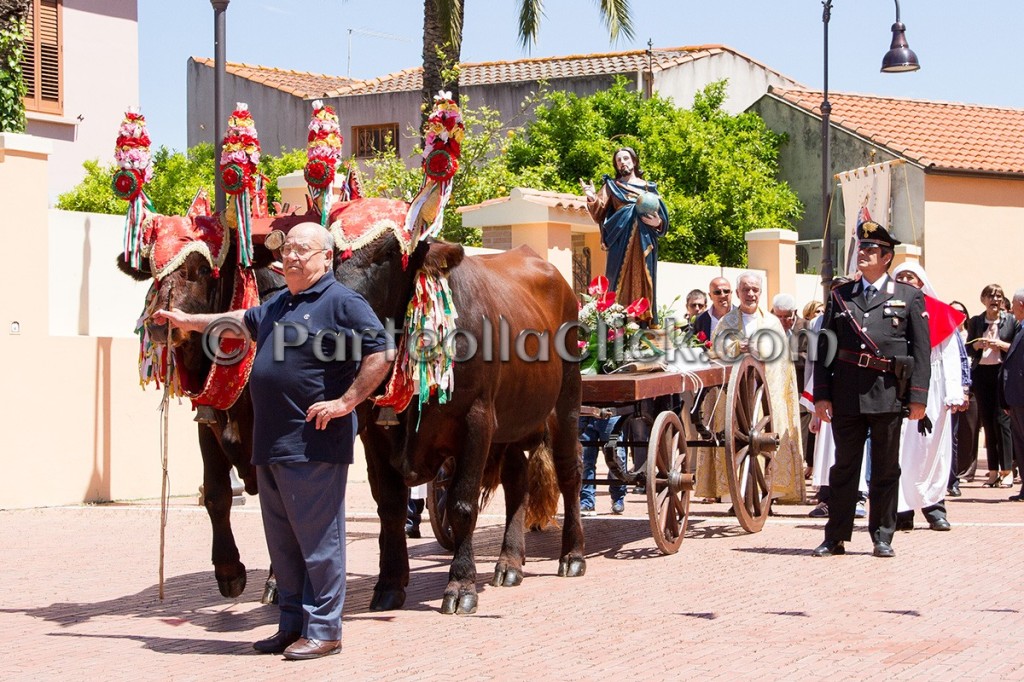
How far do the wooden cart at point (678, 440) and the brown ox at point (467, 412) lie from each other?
669 mm

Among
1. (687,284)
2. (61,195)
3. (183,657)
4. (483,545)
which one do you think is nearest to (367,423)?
(183,657)

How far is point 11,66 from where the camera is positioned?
68.9 ft

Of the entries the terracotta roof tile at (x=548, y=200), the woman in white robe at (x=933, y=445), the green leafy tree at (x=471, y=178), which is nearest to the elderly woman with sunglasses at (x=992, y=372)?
the woman in white robe at (x=933, y=445)

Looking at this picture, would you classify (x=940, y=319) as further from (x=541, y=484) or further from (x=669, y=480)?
(x=541, y=484)

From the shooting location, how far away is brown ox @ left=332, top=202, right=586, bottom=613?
727 centimetres

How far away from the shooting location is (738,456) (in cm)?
1060

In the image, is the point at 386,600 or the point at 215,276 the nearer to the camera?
the point at 215,276

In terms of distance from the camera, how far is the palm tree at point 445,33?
1917 cm

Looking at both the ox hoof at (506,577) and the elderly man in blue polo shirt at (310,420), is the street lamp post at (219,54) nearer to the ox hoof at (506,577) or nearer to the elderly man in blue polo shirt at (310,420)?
the ox hoof at (506,577)

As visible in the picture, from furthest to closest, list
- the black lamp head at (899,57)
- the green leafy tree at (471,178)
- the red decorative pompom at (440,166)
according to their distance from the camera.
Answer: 1. the green leafy tree at (471,178)
2. the black lamp head at (899,57)
3. the red decorative pompom at (440,166)

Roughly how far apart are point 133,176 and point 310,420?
7.03 ft

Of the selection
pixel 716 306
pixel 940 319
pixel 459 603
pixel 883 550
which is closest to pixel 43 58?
pixel 716 306

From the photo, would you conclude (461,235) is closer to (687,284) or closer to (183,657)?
(687,284)

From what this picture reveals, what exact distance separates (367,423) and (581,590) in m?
1.79
